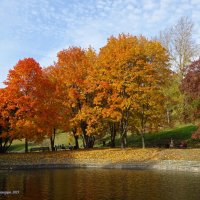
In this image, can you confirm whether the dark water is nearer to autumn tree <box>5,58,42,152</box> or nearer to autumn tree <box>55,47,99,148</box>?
autumn tree <box>5,58,42,152</box>

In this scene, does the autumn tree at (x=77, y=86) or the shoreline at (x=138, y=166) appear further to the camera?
the autumn tree at (x=77, y=86)

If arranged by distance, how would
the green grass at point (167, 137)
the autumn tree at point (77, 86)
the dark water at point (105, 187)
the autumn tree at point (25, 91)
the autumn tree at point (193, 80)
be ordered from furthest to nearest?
the green grass at point (167, 137)
the autumn tree at point (77, 86)
the autumn tree at point (25, 91)
the autumn tree at point (193, 80)
the dark water at point (105, 187)

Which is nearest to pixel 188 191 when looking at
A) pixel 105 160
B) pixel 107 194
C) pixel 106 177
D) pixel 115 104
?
pixel 107 194

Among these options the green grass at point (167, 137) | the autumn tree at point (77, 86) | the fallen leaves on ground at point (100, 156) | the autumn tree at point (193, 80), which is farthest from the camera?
the green grass at point (167, 137)

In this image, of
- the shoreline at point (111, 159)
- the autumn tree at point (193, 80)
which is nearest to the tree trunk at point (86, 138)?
the shoreline at point (111, 159)

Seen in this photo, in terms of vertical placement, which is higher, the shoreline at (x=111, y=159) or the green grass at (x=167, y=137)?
the green grass at (x=167, y=137)

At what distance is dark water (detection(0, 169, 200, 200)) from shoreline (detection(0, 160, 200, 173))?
3767mm

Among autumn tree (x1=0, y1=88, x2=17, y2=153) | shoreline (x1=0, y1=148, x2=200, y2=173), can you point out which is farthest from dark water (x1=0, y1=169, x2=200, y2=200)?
autumn tree (x1=0, y1=88, x2=17, y2=153)

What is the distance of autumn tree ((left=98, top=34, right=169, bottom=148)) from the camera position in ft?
135

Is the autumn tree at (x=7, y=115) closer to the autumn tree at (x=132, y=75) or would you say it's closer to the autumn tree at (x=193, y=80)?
the autumn tree at (x=132, y=75)

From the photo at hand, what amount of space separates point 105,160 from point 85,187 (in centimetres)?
1545

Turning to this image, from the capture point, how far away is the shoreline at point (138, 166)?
32281 mm

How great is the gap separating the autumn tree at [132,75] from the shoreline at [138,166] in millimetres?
7139

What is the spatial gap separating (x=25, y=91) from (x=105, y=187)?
78.1 ft
